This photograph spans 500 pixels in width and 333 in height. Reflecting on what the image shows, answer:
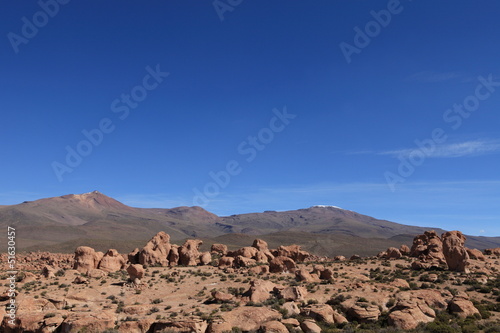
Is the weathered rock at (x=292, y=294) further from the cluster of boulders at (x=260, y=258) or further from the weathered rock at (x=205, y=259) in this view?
the weathered rock at (x=205, y=259)

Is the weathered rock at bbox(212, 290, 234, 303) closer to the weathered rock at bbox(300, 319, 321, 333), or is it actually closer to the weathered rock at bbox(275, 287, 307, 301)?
the weathered rock at bbox(275, 287, 307, 301)

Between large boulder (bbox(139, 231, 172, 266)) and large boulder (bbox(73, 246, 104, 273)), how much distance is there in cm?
717

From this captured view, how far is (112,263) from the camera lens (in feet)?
169

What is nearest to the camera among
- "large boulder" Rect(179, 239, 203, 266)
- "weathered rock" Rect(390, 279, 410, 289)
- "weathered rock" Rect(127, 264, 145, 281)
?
"weathered rock" Rect(390, 279, 410, 289)

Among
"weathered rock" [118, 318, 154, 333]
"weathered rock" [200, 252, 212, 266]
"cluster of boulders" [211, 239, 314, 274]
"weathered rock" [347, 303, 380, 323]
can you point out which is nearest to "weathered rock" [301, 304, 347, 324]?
"weathered rock" [347, 303, 380, 323]

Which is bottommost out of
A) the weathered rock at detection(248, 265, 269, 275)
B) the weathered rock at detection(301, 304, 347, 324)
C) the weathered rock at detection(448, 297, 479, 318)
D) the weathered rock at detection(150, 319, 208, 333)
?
the weathered rock at detection(150, 319, 208, 333)

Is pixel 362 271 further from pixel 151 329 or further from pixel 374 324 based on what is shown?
pixel 151 329

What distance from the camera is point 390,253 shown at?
65625mm

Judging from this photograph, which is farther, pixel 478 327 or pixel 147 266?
pixel 147 266

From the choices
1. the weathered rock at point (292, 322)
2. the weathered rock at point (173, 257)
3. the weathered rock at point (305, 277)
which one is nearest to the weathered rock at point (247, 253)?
the weathered rock at point (173, 257)

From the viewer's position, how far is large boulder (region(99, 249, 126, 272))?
5029cm

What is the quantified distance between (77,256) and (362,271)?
4088 centimetres

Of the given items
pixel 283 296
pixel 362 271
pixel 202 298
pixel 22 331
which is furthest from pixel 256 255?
pixel 22 331

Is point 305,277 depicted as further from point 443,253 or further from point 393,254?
point 393,254
